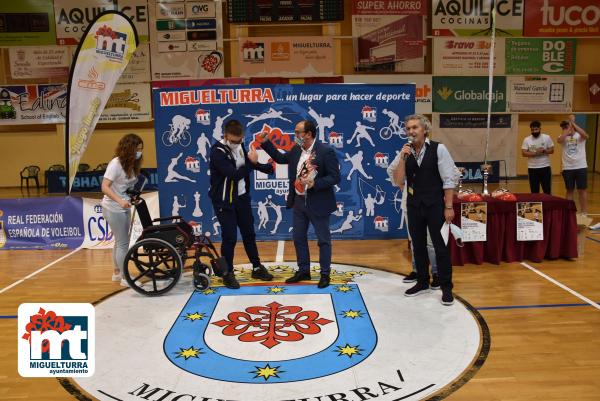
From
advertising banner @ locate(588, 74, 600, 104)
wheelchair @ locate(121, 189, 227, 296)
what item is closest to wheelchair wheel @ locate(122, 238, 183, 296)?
wheelchair @ locate(121, 189, 227, 296)

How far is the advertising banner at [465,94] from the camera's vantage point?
1268 cm

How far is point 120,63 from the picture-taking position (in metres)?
5.96

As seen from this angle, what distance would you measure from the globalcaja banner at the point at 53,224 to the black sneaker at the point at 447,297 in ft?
12.8

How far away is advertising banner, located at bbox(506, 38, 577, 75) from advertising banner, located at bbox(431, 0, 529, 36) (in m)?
0.35

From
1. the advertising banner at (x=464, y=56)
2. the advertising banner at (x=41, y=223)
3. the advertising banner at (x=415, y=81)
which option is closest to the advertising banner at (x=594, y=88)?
the advertising banner at (x=464, y=56)

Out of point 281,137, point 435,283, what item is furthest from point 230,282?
point 281,137

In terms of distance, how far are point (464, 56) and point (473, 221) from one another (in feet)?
27.5

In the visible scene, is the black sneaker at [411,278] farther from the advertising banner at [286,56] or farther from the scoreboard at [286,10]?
the advertising banner at [286,56]

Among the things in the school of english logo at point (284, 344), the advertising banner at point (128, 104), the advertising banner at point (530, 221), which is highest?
the advertising banner at point (128, 104)

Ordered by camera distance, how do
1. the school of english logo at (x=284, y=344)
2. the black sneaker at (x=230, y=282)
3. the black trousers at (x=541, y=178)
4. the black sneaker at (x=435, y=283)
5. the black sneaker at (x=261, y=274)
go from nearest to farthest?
the school of english logo at (x=284, y=344) → the black sneaker at (x=435, y=283) → the black sneaker at (x=230, y=282) → the black sneaker at (x=261, y=274) → the black trousers at (x=541, y=178)

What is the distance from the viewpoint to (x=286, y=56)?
40.0ft

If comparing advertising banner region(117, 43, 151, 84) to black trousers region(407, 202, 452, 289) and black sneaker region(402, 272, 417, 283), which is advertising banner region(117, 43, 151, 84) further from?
black trousers region(407, 202, 452, 289)

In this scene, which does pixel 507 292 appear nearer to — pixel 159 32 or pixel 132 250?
pixel 132 250

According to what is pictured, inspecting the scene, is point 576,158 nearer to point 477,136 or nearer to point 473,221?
point 473,221
